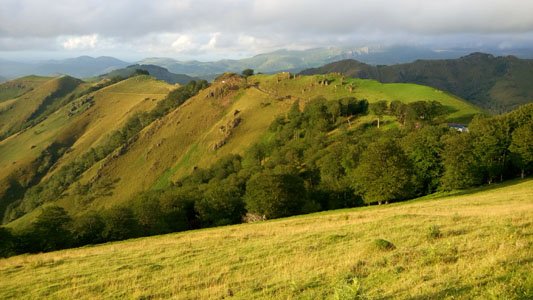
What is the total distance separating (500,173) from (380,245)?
6168 centimetres

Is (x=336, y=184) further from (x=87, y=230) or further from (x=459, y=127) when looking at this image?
(x=87, y=230)

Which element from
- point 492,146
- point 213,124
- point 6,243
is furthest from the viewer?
point 213,124

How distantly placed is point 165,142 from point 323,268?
144m

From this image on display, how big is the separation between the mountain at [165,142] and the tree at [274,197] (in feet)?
163

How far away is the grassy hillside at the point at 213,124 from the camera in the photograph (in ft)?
442

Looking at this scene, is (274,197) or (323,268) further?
(274,197)

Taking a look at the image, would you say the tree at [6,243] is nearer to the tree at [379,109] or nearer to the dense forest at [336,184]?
the dense forest at [336,184]

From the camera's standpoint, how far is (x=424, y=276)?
1283cm

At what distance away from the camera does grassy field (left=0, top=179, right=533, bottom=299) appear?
39.0 ft

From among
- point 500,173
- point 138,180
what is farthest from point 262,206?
point 138,180

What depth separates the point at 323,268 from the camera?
16.1m

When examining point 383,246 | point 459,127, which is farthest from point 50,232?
point 459,127

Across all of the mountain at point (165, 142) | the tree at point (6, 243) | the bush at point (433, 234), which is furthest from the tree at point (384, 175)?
the tree at point (6, 243)

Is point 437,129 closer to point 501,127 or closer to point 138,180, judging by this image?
point 501,127
